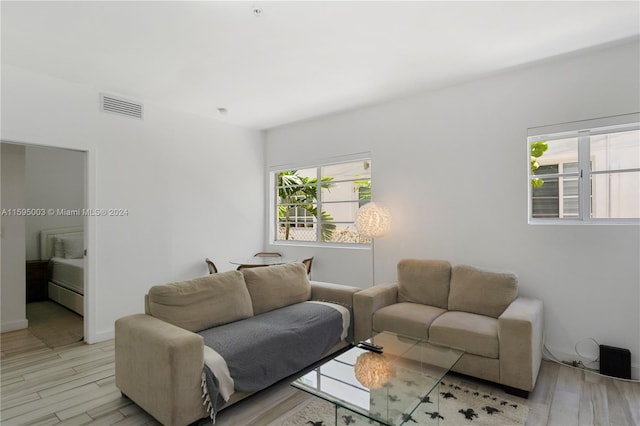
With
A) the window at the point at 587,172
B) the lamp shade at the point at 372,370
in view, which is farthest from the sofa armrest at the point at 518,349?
the window at the point at 587,172

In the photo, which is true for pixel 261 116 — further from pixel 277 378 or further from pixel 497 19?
pixel 277 378

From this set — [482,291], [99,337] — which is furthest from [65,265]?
[482,291]

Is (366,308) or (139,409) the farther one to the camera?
(366,308)

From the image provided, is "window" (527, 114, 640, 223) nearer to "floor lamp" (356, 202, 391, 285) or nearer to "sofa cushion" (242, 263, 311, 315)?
"floor lamp" (356, 202, 391, 285)

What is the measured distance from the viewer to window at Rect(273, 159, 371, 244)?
4.93 meters

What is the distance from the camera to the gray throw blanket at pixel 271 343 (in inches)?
90.7

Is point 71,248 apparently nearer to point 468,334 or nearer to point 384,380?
point 384,380

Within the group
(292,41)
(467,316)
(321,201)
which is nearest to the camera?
(292,41)

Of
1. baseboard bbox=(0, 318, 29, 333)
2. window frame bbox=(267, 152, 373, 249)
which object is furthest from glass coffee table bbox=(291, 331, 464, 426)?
baseboard bbox=(0, 318, 29, 333)

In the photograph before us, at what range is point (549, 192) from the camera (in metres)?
3.42

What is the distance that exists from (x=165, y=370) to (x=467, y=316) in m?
2.51

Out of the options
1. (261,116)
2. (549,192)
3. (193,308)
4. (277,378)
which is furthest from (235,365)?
(261,116)

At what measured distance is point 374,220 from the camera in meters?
4.11

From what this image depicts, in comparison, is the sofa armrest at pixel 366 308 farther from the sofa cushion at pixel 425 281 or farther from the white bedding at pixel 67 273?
the white bedding at pixel 67 273
